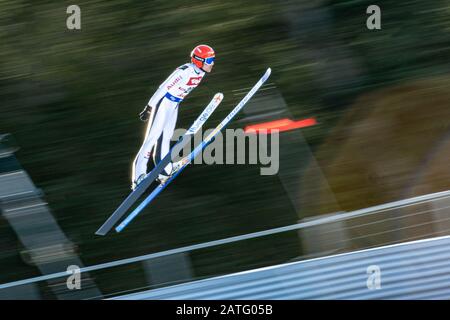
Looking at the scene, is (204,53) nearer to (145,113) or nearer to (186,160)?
(145,113)

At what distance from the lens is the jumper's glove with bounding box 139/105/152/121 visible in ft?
16.4

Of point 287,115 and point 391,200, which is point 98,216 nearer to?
point 287,115

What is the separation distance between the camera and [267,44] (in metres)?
5.18

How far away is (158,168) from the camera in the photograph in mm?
4883

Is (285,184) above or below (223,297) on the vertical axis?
above

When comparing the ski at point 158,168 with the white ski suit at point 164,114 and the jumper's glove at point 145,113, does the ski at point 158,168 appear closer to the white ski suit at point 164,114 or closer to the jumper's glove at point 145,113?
the white ski suit at point 164,114

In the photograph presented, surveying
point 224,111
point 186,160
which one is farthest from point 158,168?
point 224,111

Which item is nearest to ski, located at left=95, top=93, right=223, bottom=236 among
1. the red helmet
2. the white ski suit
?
the white ski suit

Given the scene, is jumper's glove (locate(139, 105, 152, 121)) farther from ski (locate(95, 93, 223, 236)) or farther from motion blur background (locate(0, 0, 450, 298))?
ski (locate(95, 93, 223, 236))

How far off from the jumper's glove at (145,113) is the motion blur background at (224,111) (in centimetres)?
6

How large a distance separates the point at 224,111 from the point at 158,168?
2.04ft

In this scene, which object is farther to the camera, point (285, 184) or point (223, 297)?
point (285, 184)
